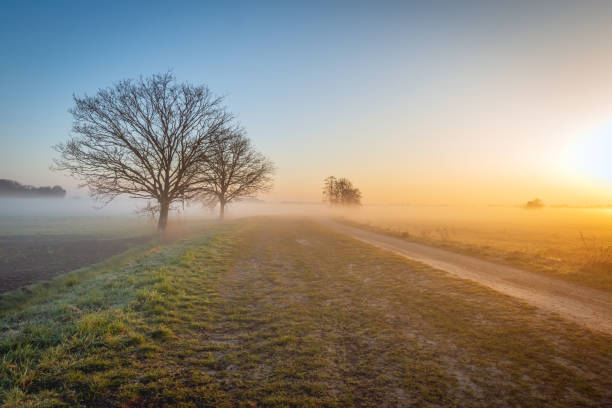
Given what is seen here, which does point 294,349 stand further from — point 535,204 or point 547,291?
point 535,204

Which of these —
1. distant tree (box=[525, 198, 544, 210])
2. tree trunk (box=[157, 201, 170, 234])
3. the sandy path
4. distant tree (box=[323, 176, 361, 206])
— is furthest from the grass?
distant tree (box=[525, 198, 544, 210])

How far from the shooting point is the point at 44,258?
15.1 meters

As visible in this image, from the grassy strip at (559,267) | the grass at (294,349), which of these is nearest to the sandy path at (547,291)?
the grassy strip at (559,267)

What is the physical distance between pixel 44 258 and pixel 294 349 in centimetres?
1944

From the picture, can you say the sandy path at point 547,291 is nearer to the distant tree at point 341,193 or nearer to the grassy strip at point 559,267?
the grassy strip at point 559,267

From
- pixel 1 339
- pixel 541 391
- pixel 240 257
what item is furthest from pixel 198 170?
pixel 541 391

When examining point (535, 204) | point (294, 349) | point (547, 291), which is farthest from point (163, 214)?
point (535, 204)

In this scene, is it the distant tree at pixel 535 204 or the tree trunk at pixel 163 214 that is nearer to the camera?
the tree trunk at pixel 163 214

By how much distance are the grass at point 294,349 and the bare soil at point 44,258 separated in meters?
4.47

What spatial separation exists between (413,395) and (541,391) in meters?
1.85

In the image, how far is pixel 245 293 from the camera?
7812 millimetres

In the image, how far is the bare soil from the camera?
446 inches

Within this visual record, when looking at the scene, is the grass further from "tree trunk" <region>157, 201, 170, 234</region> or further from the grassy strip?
"tree trunk" <region>157, 201, 170, 234</region>

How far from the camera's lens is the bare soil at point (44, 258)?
11.3 m
